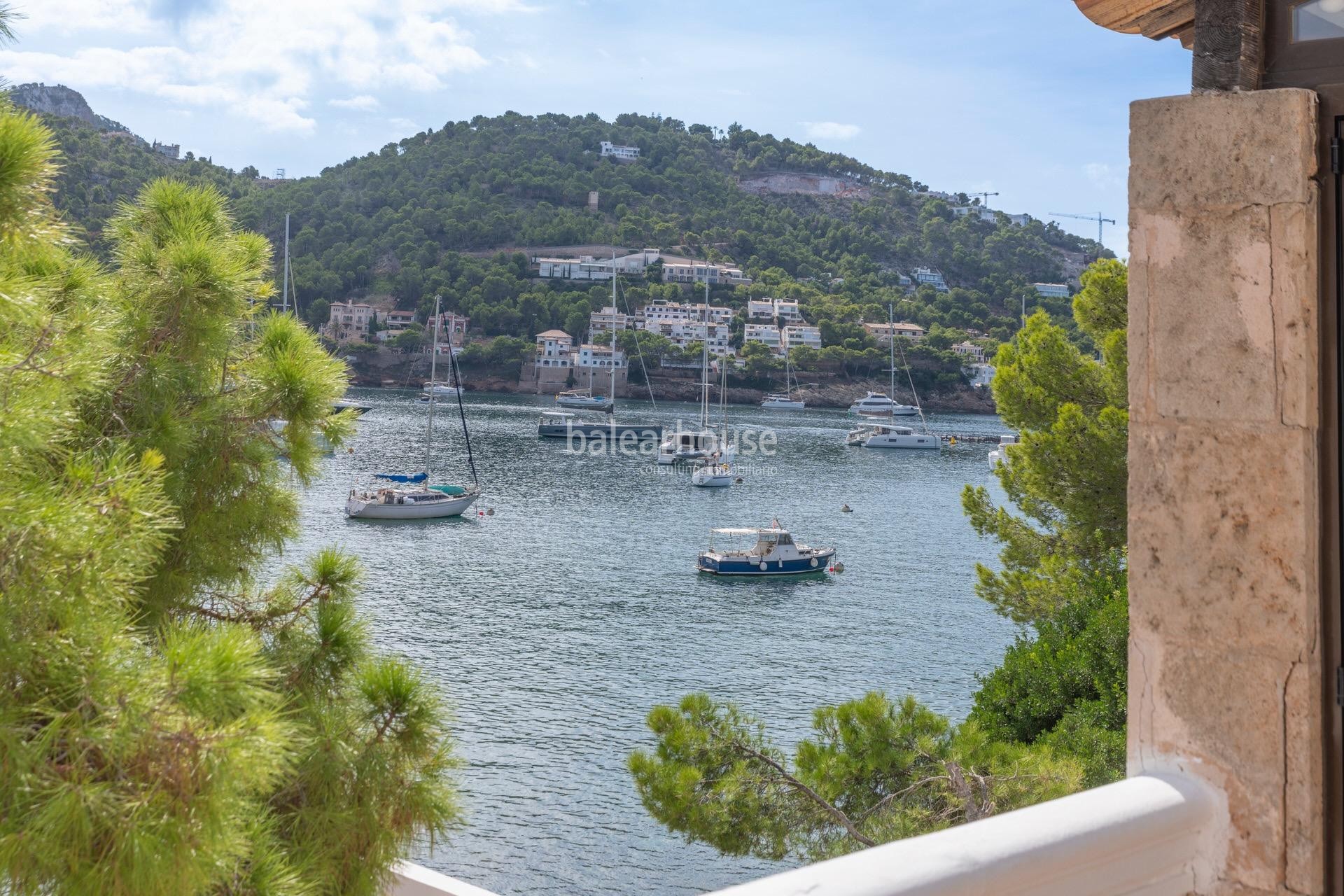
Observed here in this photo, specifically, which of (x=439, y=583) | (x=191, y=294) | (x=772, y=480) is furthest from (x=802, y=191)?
(x=191, y=294)

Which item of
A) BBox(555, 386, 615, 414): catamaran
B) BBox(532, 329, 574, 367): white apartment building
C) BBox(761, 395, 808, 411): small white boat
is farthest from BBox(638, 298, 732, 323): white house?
BBox(555, 386, 615, 414): catamaran

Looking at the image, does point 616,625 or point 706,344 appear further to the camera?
point 706,344

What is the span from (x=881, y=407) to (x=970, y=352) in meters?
6.62

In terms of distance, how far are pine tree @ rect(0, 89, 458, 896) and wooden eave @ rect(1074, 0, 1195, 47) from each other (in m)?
1.53

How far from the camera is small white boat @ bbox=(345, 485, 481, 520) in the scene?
24.6 metres

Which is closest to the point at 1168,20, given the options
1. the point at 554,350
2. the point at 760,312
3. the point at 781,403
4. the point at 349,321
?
the point at 349,321

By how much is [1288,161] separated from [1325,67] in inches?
5.5

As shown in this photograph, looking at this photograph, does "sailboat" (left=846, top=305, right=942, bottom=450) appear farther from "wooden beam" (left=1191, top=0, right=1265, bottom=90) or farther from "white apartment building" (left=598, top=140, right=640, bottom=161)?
"wooden beam" (left=1191, top=0, right=1265, bottom=90)

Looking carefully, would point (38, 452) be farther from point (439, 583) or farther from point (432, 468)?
point (432, 468)

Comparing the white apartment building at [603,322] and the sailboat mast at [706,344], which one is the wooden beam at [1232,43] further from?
the white apartment building at [603,322]

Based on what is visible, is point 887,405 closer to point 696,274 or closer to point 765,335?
point 765,335

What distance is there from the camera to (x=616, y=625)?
671 inches

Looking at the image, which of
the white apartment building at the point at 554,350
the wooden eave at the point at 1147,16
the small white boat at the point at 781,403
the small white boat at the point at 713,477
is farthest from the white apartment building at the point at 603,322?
the wooden eave at the point at 1147,16

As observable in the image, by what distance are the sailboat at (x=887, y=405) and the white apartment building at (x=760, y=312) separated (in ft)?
21.6
